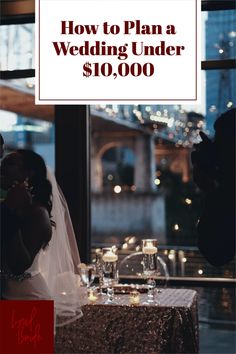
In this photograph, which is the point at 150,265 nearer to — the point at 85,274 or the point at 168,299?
the point at 168,299

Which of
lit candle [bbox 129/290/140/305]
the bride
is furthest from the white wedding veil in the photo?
lit candle [bbox 129/290/140/305]

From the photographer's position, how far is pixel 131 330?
3781mm

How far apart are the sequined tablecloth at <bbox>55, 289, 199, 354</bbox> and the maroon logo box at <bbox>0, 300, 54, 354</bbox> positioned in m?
0.34

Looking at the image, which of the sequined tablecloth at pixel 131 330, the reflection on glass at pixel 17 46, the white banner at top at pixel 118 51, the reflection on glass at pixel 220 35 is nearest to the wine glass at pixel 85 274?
the sequined tablecloth at pixel 131 330

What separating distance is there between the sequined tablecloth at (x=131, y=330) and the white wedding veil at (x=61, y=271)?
7 centimetres

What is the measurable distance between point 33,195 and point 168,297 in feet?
3.31

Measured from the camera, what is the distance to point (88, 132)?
16.0ft

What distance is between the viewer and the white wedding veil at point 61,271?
12.5 ft

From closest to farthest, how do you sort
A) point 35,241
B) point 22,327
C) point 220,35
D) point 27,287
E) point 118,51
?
point 118,51 → point 22,327 → point 27,287 → point 35,241 → point 220,35

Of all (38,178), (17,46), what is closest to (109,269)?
(38,178)

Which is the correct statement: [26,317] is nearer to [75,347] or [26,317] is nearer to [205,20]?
[75,347]

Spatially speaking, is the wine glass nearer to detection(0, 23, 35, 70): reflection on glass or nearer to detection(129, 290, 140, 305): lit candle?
detection(129, 290, 140, 305): lit candle

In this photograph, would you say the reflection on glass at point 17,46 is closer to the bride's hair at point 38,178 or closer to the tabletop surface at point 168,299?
the bride's hair at point 38,178

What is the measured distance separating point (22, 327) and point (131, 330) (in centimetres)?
66
